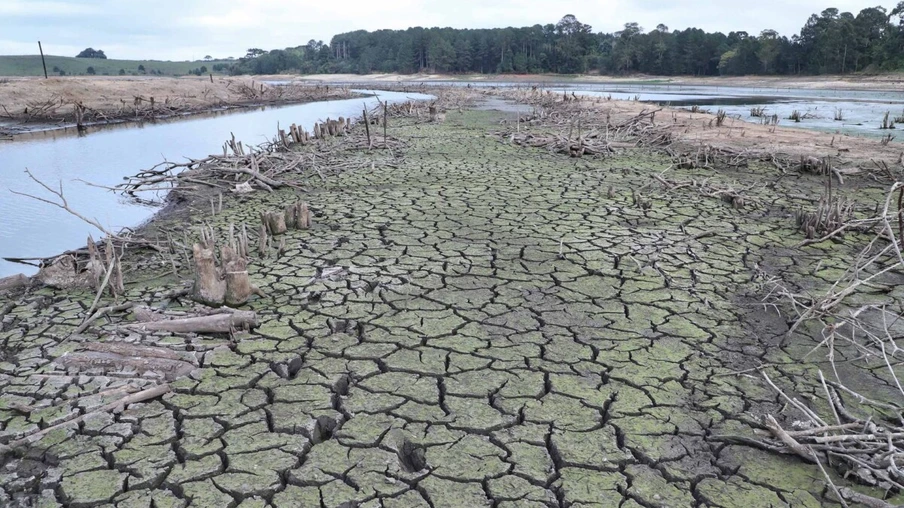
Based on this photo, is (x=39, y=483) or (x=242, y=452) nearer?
(x=39, y=483)

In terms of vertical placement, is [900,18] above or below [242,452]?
above

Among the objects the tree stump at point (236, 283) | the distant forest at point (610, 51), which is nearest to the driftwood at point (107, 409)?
the tree stump at point (236, 283)

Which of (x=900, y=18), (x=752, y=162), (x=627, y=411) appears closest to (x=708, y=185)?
(x=752, y=162)

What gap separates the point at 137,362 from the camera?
3.66 m

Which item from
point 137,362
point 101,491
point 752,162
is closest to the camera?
point 101,491

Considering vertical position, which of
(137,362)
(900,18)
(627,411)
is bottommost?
(627,411)

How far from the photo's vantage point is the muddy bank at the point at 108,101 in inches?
859

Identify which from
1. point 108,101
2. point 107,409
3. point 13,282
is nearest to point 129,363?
point 107,409

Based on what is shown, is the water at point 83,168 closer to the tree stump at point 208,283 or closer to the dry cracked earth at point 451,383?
the tree stump at point 208,283

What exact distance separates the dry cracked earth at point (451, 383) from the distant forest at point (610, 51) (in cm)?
5164

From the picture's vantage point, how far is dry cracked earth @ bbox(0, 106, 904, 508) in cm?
274

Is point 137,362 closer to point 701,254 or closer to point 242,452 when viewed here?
point 242,452

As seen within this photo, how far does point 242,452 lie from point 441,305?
208cm

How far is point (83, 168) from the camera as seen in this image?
1251 centimetres
